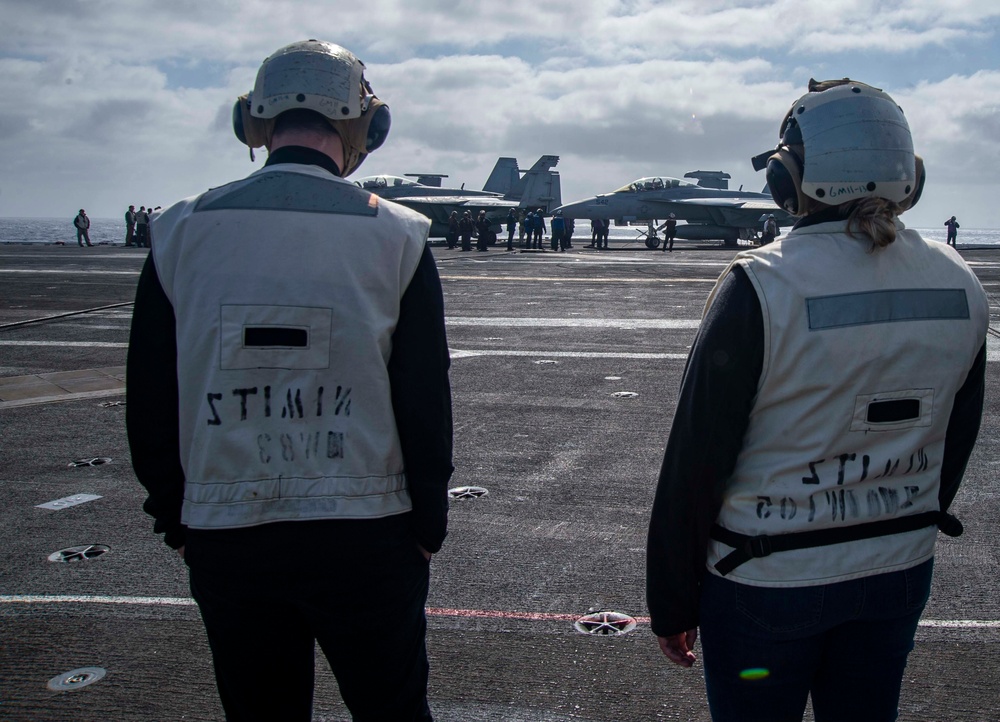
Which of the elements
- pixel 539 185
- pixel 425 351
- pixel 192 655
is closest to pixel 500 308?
pixel 192 655

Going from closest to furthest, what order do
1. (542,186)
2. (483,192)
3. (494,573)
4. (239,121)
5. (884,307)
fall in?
(884,307) < (239,121) < (494,573) < (483,192) < (542,186)

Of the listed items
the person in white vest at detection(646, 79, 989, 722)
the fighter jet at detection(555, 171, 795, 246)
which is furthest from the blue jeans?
the fighter jet at detection(555, 171, 795, 246)

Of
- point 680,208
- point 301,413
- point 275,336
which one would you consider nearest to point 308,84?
point 275,336

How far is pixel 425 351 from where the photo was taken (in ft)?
7.10

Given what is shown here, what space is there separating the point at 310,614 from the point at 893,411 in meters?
1.45

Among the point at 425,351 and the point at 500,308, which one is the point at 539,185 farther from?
the point at 425,351

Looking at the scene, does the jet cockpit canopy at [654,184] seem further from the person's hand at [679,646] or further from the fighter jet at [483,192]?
the person's hand at [679,646]

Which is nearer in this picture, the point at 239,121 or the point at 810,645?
the point at 810,645

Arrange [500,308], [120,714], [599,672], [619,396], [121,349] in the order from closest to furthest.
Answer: [120,714], [599,672], [619,396], [121,349], [500,308]

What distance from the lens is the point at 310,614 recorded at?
209cm

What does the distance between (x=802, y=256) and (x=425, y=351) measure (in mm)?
913

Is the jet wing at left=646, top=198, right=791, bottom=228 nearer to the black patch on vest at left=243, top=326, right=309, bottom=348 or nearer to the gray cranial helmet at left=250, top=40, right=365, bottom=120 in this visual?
the gray cranial helmet at left=250, top=40, right=365, bottom=120

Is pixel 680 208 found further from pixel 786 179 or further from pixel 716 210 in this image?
pixel 786 179

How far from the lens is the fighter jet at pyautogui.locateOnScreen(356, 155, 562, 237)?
49562mm
